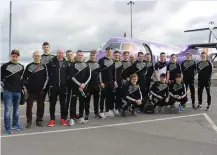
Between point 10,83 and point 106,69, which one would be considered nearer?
point 10,83

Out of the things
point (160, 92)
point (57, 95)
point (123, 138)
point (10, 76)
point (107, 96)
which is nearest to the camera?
point (123, 138)

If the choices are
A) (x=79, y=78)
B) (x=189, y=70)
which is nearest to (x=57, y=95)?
(x=79, y=78)

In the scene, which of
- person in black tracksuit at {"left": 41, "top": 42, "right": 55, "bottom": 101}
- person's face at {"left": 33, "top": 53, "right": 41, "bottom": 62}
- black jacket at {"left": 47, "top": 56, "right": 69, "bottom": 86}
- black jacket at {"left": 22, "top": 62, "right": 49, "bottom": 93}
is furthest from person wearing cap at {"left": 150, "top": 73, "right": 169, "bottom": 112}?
person's face at {"left": 33, "top": 53, "right": 41, "bottom": 62}

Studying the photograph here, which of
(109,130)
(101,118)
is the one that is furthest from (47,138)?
(101,118)

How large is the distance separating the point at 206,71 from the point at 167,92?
159 centimetres

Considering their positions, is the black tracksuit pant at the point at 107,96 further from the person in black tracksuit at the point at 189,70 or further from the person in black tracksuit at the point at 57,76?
the person in black tracksuit at the point at 189,70

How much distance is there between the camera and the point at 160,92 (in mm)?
10602

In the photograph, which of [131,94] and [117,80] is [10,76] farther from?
[131,94]

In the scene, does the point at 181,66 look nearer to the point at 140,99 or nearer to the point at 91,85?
the point at 140,99

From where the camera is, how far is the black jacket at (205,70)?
1094 cm

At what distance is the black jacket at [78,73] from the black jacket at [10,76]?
1.49 m

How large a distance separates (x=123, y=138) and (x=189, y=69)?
5.25 meters

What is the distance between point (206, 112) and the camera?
34.5 ft

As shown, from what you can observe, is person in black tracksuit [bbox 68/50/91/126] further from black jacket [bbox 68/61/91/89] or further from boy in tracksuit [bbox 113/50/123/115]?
boy in tracksuit [bbox 113/50/123/115]
